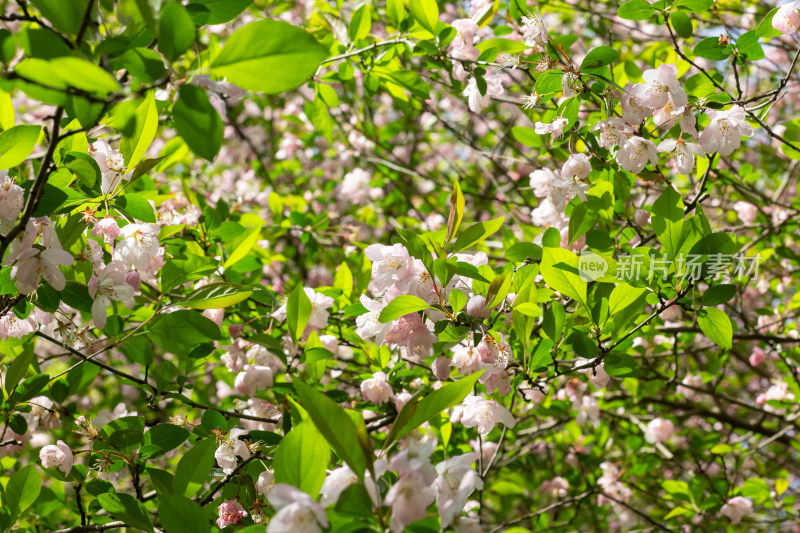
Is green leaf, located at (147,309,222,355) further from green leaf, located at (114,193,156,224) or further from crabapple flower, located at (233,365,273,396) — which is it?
crabapple flower, located at (233,365,273,396)

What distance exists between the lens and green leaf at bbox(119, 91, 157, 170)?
47.1 inches

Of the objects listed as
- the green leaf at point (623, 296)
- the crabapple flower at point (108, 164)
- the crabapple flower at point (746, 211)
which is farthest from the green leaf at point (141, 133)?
the crabapple flower at point (746, 211)

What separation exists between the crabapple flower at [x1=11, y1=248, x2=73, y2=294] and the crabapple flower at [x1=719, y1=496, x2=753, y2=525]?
262 cm

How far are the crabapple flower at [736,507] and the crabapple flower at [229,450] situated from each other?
210 centimetres

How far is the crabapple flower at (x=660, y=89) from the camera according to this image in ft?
4.66

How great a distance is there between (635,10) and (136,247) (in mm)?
1345

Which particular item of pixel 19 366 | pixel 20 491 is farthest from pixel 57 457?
pixel 19 366

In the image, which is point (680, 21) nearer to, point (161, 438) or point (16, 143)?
point (16, 143)

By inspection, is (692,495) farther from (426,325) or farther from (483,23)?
(483,23)

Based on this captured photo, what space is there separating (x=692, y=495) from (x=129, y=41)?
2.64m

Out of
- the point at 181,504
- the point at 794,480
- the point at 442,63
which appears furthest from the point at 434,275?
Answer: the point at 794,480

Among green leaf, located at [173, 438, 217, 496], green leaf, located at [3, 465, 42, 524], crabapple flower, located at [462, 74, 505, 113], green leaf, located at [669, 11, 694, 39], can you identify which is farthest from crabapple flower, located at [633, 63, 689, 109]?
green leaf, located at [3, 465, 42, 524]

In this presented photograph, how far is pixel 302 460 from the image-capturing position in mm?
897

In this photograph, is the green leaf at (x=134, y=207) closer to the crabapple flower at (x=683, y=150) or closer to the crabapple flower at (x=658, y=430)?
the crabapple flower at (x=683, y=150)
